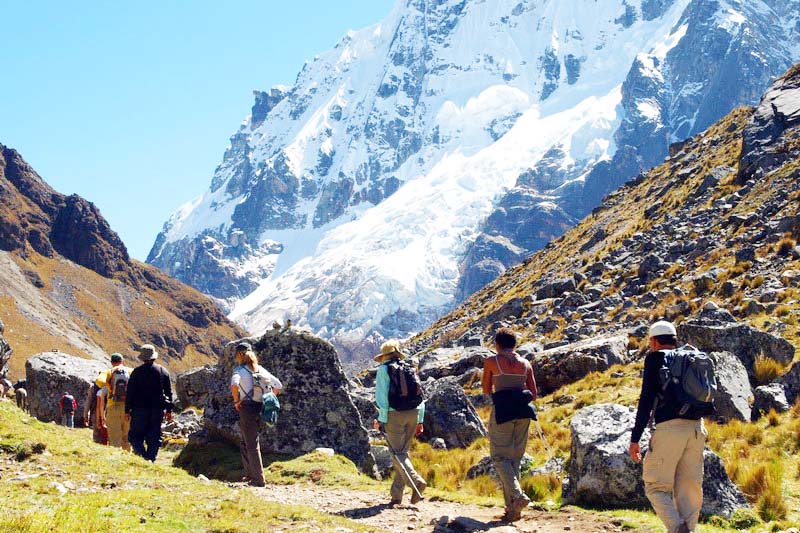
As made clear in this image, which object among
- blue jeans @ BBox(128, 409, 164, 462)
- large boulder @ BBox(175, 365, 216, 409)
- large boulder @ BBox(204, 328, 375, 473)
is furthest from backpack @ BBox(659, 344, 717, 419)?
large boulder @ BBox(175, 365, 216, 409)

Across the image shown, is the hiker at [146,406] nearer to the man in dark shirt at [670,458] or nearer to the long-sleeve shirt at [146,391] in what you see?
the long-sleeve shirt at [146,391]

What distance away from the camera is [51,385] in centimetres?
3169

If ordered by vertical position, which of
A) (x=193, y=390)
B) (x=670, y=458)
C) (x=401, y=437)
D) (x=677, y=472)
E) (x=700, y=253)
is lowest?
(x=677, y=472)

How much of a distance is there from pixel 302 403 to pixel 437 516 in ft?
20.8

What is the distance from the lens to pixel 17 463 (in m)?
11.2

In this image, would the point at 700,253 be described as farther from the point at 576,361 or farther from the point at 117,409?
the point at 117,409

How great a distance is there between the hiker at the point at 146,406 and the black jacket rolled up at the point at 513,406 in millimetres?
7537

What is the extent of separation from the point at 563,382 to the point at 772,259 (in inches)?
442

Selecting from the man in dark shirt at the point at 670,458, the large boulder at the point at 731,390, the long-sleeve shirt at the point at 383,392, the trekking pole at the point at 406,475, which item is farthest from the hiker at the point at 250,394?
the large boulder at the point at 731,390

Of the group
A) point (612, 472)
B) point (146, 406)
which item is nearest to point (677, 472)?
point (612, 472)

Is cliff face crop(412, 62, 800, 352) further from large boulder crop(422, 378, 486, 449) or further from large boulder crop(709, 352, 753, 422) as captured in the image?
large boulder crop(422, 378, 486, 449)

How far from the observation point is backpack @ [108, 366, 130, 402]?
17141 millimetres

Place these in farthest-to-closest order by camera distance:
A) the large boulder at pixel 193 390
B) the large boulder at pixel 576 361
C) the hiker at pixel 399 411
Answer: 1. the large boulder at pixel 193 390
2. the large boulder at pixel 576 361
3. the hiker at pixel 399 411

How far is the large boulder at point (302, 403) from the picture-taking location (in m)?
16.9
